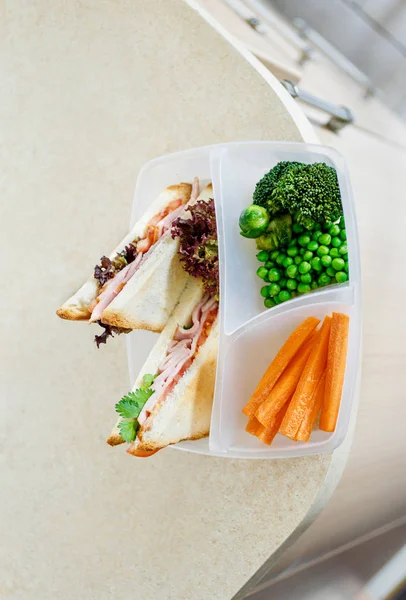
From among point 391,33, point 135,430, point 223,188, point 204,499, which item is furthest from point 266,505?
point 391,33

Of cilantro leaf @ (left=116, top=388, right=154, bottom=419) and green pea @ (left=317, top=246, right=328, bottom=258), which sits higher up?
green pea @ (left=317, top=246, right=328, bottom=258)

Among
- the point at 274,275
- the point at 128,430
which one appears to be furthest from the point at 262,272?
the point at 128,430

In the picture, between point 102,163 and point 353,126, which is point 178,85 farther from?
point 353,126

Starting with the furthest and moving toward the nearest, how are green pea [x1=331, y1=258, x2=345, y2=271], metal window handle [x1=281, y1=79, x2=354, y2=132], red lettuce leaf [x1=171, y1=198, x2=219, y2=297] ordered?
1. metal window handle [x1=281, y1=79, x2=354, y2=132]
2. red lettuce leaf [x1=171, y1=198, x2=219, y2=297]
3. green pea [x1=331, y1=258, x2=345, y2=271]

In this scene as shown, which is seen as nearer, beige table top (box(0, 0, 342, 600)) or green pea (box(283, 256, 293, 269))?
green pea (box(283, 256, 293, 269))

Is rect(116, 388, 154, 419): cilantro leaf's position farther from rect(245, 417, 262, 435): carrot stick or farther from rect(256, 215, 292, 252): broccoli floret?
rect(256, 215, 292, 252): broccoli floret

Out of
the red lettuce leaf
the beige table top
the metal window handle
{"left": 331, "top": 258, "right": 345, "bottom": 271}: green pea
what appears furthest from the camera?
the metal window handle

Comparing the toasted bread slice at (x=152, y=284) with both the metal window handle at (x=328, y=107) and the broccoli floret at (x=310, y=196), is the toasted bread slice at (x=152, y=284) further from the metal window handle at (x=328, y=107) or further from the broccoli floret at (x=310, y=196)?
the metal window handle at (x=328, y=107)

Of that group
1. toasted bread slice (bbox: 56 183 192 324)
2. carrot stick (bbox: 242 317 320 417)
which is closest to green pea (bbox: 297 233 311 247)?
carrot stick (bbox: 242 317 320 417)
